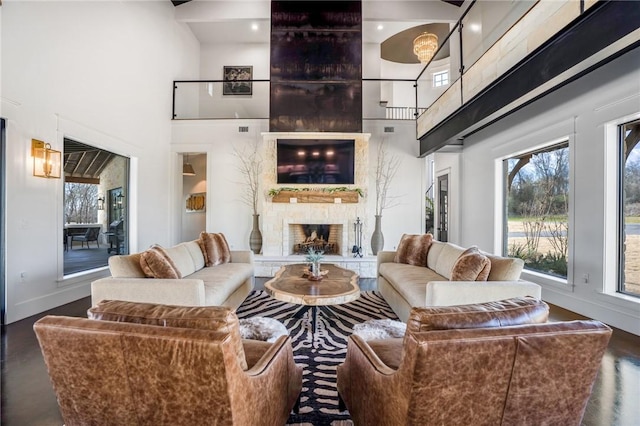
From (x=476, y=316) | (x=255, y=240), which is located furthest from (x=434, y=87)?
(x=476, y=316)

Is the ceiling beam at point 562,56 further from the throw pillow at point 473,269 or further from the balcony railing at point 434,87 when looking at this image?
the throw pillow at point 473,269

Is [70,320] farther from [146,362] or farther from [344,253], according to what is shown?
[344,253]

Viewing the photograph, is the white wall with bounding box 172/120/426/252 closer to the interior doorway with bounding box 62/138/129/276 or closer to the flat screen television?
the flat screen television

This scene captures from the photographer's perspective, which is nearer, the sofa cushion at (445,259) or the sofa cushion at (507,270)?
the sofa cushion at (507,270)

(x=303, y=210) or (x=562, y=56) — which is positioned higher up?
(x=562, y=56)

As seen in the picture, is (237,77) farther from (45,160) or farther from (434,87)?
(434,87)

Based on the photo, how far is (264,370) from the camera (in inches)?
50.5

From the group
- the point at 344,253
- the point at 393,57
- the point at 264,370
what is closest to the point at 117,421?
the point at 264,370

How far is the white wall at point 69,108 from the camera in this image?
3443 millimetres

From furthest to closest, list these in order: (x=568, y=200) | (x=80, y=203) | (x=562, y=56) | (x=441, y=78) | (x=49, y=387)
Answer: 1. (x=441, y=78)
2. (x=80, y=203)
3. (x=568, y=200)
4. (x=562, y=56)
5. (x=49, y=387)

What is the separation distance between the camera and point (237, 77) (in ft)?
28.1

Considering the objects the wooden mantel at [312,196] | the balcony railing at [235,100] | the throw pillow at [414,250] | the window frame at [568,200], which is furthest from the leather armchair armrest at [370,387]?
the balcony railing at [235,100]

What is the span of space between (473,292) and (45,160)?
5.18 meters

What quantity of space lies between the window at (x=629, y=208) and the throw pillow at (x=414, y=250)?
2.11 metres
